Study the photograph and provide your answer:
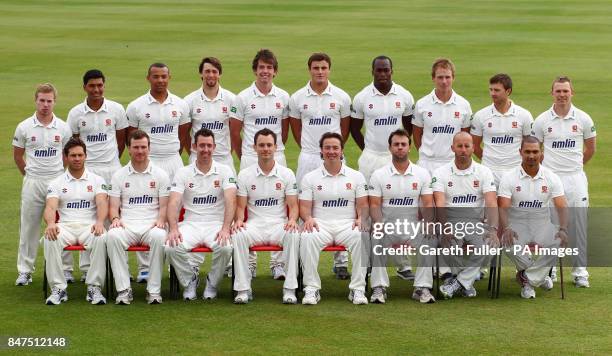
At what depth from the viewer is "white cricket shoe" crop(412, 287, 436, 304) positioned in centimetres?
1205

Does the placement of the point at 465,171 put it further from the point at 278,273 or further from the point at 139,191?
the point at 139,191

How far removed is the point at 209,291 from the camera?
40.4ft

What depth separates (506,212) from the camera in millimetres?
12484

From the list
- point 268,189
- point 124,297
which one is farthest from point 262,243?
point 124,297

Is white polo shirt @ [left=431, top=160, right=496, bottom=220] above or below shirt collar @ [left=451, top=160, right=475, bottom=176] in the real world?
below

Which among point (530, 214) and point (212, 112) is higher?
point (212, 112)

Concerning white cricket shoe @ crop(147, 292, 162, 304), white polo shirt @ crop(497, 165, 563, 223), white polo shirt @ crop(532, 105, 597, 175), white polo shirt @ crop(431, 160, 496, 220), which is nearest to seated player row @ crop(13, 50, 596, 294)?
white polo shirt @ crop(532, 105, 597, 175)

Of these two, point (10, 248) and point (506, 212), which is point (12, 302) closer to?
point (10, 248)

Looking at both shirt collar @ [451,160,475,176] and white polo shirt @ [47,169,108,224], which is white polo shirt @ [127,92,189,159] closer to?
white polo shirt @ [47,169,108,224]

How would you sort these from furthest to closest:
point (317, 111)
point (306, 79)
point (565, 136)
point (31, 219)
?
1. point (306, 79)
2. point (317, 111)
3. point (31, 219)
4. point (565, 136)

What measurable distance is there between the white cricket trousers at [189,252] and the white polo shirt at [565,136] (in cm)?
367

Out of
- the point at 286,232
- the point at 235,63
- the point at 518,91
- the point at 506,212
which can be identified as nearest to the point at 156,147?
the point at 286,232

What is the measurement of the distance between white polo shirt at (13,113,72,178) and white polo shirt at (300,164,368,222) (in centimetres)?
275

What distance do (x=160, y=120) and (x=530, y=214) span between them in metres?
4.27
